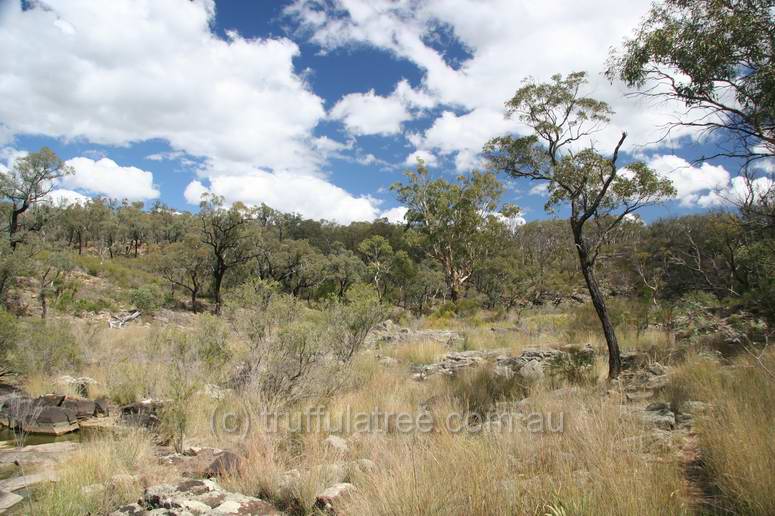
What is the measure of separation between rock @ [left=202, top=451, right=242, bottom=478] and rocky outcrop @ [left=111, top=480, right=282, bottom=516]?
0.59 meters

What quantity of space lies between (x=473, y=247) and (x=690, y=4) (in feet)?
80.9

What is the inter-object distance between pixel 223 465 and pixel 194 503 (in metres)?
1.33

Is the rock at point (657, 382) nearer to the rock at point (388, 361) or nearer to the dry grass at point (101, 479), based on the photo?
the rock at point (388, 361)

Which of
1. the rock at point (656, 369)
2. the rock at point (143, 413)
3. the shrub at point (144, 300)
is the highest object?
the shrub at point (144, 300)

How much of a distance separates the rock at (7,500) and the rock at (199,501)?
1852mm

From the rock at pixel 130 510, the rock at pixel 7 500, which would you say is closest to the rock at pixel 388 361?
the rock at pixel 130 510

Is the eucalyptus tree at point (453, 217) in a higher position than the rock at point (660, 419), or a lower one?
higher

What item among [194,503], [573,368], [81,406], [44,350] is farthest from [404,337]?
[194,503]

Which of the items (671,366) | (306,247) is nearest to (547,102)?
(671,366)

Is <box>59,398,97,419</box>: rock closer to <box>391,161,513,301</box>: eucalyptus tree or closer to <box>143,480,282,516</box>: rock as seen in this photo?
<box>143,480,282,516</box>: rock

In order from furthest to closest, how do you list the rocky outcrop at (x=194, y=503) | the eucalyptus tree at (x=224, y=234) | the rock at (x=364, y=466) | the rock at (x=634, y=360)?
the eucalyptus tree at (x=224, y=234) < the rock at (x=634, y=360) < the rock at (x=364, y=466) < the rocky outcrop at (x=194, y=503)

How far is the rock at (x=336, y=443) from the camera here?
20.3 feet

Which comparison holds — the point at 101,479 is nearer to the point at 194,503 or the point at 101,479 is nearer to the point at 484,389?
the point at 194,503

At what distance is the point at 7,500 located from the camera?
18.0ft
